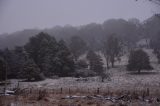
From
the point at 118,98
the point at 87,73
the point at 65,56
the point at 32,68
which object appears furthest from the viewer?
the point at 65,56

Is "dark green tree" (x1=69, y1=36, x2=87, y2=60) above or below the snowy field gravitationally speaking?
above

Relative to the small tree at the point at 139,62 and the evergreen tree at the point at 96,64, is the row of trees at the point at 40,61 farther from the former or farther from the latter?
the small tree at the point at 139,62

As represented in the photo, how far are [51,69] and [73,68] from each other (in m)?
4.08

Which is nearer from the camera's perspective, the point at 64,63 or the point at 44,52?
the point at 64,63

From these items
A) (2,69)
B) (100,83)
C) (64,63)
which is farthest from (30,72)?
(100,83)

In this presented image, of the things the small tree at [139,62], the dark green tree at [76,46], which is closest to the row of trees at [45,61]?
the small tree at [139,62]

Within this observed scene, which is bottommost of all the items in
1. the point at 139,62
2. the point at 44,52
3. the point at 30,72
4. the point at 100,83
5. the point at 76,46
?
the point at 100,83

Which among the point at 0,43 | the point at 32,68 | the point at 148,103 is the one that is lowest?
the point at 148,103

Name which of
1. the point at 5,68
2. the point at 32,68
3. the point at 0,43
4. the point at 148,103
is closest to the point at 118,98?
the point at 148,103

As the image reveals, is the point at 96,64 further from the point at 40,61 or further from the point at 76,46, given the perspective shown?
the point at 76,46

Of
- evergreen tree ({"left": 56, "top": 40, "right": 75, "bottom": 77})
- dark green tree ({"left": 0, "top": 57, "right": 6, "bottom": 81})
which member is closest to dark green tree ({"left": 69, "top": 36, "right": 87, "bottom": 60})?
evergreen tree ({"left": 56, "top": 40, "right": 75, "bottom": 77})

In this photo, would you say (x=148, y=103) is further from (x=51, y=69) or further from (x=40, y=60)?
(x=40, y=60)

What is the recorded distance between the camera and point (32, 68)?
43.7 metres

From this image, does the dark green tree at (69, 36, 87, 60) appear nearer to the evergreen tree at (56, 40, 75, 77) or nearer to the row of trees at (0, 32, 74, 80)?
the row of trees at (0, 32, 74, 80)
